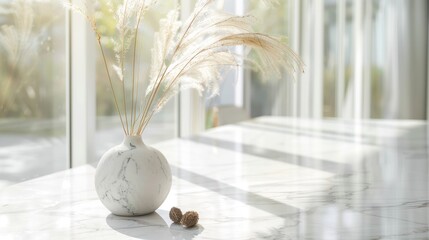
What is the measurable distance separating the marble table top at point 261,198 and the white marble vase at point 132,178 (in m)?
0.03

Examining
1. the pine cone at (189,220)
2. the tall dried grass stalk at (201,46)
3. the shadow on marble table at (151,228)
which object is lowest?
the shadow on marble table at (151,228)

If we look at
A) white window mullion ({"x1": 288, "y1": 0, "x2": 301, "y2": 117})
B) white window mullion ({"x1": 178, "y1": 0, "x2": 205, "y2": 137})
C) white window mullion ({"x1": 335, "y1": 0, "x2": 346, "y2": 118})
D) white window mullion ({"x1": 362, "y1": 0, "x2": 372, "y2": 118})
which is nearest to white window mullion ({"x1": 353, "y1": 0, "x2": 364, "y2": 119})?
white window mullion ({"x1": 362, "y1": 0, "x2": 372, "y2": 118})

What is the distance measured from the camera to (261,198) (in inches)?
54.7

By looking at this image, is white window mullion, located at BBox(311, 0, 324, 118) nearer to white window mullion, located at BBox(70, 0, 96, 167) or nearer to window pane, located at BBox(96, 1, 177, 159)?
window pane, located at BBox(96, 1, 177, 159)

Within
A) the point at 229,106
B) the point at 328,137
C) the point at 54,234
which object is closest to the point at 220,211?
the point at 54,234

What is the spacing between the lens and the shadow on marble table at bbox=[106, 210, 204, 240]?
3.39 feet

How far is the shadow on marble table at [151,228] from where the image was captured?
103 centimetres

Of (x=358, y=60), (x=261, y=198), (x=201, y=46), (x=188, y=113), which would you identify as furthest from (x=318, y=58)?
(x=201, y=46)

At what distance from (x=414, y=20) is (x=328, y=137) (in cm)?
428

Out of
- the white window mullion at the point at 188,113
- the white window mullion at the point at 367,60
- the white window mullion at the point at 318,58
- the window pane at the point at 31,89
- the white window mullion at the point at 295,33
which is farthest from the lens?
the white window mullion at the point at 367,60

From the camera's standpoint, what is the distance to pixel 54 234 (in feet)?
3.40

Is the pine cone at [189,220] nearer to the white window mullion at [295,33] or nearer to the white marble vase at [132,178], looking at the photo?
the white marble vase at [132,178]

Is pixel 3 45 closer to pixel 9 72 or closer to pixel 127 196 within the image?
pixel 9 72

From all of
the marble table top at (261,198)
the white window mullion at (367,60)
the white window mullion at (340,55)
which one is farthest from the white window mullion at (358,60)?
the marble table top at (261,198)
